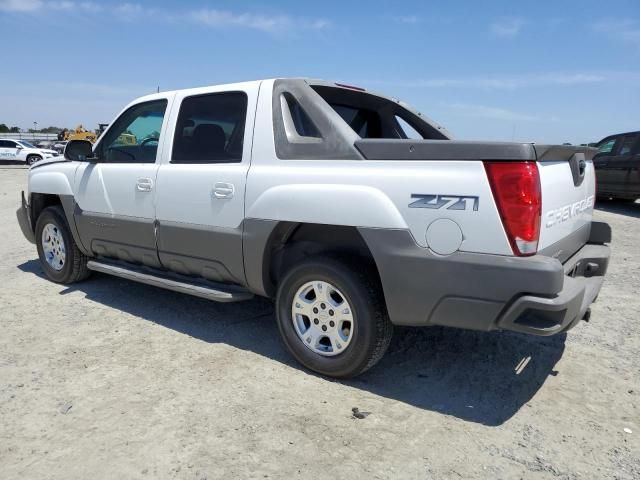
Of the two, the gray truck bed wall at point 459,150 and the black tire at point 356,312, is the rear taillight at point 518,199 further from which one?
the black tire at point 356,312

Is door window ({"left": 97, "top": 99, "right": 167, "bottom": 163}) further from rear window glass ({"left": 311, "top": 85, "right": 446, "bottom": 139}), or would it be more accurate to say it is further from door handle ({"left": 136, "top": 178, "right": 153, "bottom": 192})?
rear window glass ({"left": 311, "top": 85, "right": 446, "bottom": 139})

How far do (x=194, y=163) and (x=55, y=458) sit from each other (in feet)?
7.31

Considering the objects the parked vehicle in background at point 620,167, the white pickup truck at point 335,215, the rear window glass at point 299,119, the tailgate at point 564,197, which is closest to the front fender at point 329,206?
the white pickup truck at point 335,215

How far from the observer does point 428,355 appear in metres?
3.71

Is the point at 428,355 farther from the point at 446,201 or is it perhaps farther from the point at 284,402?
the point at 446,201

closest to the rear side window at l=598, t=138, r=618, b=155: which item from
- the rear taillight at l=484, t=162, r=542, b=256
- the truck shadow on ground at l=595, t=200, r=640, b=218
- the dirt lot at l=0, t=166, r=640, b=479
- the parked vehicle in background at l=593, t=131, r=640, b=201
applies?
the parked vehicle in background at l=593, t=131, r=640, b=201

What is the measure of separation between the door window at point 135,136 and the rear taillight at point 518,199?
2.87m

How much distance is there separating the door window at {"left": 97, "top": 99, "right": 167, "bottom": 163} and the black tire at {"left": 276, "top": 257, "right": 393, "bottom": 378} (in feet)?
6.32

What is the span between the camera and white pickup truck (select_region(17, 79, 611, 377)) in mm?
2607

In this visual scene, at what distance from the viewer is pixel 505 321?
2.65m

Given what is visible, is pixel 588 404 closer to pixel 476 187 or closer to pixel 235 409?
pixel 476 187

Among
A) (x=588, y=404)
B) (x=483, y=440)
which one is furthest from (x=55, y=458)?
(x=588, y=404)

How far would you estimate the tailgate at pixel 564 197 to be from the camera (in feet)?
8.80

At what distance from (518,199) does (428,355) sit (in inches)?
62.5
